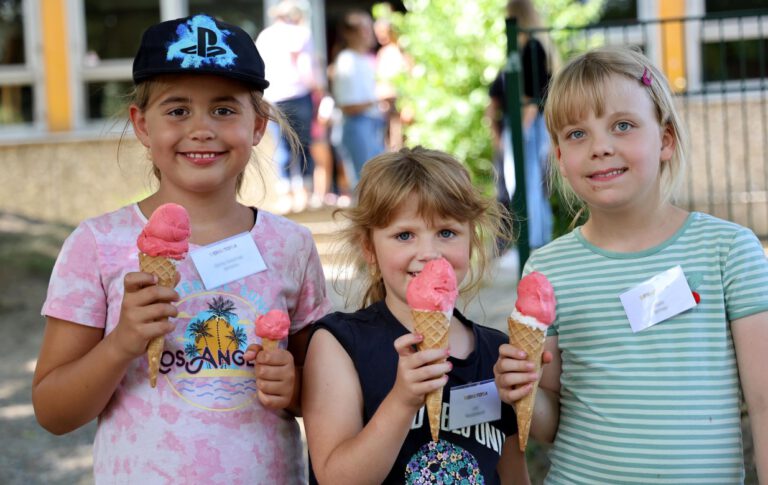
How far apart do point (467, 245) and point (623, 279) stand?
0.43m

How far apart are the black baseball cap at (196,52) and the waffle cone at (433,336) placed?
812mm

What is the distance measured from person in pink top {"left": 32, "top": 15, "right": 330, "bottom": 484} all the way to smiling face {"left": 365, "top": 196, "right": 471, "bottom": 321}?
324 mm

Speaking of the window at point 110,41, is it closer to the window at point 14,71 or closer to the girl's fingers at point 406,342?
the window at point 14,71

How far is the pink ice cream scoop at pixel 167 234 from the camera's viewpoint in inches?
90.1

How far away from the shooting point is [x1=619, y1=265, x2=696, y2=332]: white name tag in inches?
97.6

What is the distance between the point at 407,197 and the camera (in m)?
2.46

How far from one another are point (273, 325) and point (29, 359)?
4.74 m

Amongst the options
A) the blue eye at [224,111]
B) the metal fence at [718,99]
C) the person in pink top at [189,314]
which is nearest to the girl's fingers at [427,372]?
the person in pink top at [189,314]

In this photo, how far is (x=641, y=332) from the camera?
2.51 meters

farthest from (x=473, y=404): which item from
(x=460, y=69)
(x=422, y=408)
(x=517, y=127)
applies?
(x=460, y=69)

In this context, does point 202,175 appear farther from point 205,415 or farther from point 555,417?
point 555,417

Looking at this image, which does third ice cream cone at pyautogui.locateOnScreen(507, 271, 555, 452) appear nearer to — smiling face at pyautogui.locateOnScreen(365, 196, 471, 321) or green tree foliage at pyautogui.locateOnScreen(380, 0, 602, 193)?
smiling face at pyautogui.locateOnScreen(365, 196, 471, 321)

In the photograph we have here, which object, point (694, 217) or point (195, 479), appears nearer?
point (195, 479)

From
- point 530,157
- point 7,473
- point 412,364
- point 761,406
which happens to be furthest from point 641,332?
point 530,157
